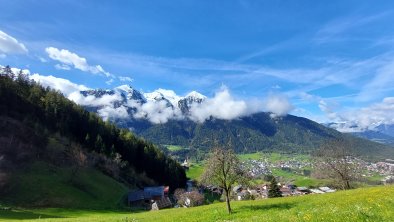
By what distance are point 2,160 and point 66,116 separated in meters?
60.6

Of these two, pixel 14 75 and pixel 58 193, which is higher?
pixel 14 75

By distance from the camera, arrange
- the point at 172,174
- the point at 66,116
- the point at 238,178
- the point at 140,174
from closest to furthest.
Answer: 1. the point at 238,178
2. the point at 66,116
3. the point at 140,174
4. the point at 172,174

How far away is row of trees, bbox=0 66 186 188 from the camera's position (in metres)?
141

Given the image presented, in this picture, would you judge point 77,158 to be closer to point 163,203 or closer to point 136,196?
point 136,196

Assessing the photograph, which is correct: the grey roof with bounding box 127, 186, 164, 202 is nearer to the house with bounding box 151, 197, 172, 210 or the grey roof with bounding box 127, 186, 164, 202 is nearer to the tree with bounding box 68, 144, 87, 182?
the house with bounding box 151, 197, 172, 210

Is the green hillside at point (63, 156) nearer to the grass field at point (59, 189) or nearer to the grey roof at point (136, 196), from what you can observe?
the grass field at point (59, 189)

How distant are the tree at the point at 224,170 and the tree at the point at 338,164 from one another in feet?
139

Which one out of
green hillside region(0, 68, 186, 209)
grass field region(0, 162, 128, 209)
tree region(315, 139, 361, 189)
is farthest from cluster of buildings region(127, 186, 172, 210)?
tree region(315, 139, 361, 189)

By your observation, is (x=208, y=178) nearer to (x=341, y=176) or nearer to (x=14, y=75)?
(x=341, y=176)

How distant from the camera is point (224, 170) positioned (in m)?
43.4

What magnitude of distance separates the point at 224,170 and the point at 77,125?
133 m

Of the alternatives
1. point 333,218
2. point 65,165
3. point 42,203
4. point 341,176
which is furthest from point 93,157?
point 333,218

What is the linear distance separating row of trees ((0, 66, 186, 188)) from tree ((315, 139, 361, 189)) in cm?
9891

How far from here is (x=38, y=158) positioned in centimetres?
11444
